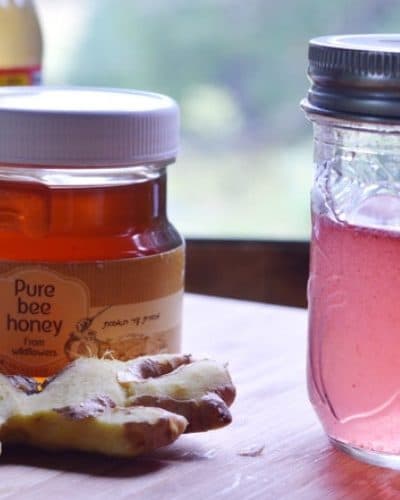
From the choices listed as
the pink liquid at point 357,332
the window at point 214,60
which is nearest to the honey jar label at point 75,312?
the pink liquid at point 357,332

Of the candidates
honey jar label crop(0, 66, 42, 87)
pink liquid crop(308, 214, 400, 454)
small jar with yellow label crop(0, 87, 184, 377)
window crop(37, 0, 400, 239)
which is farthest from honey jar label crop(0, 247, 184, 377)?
window crop(37, 0, 400, 239)

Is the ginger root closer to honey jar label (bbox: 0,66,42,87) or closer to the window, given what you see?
honey jar label (bbox: 0,66,42,87)

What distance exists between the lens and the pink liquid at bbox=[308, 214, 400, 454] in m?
0.61

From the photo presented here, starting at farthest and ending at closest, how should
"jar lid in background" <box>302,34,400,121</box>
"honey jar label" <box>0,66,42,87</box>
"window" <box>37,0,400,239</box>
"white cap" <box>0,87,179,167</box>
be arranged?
"window" <box>37,0,400,239</box>
"honey jar label" <box>0,66,42,87</box>
"white cap" <box>0,87,179,167</box>
"jar lid in background" <box>302,34,400,121</box>

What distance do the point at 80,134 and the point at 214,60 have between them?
22.0 inches

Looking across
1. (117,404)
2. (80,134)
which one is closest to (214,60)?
(80,134)

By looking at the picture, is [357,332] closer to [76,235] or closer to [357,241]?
[357,241]

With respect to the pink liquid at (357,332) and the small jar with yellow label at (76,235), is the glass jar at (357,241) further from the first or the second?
the small jar with yellow label at (76,235)

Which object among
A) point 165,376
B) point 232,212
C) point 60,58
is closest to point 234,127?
point 232,212

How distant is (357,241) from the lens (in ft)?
2.03

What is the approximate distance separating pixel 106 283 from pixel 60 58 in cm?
59

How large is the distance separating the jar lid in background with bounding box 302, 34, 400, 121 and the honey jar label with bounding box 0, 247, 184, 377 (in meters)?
0.17

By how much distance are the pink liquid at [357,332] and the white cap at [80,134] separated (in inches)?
5.0

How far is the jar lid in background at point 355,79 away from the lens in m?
0.58
